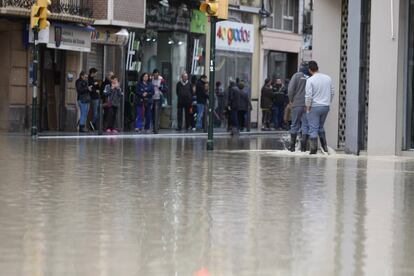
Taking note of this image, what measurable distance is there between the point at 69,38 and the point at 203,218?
24.7m

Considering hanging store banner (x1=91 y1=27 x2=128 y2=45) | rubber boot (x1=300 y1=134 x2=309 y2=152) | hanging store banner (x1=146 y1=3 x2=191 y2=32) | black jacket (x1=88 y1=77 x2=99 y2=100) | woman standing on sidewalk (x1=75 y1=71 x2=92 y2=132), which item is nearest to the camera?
rubber boot (x1=300 y1=134 x2=309 y2=152)

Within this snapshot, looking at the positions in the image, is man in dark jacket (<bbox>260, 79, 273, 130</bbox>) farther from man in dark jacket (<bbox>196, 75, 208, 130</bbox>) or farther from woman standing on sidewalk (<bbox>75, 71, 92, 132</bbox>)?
woman standing on sidewalk (<bbox>75, 71, 92, 132</bbox>)

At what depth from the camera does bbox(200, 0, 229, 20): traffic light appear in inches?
867

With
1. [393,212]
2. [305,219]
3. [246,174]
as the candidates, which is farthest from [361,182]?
[305,219]

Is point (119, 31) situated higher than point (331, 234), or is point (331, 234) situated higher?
point (119, 31)

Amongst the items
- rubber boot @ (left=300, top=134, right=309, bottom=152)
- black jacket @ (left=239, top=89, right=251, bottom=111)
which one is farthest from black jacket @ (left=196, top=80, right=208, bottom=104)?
rubber boot @ (left=300, top=134, right=309, bottom=152)

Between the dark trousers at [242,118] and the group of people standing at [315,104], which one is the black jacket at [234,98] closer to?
the dark trousers at [242,118]

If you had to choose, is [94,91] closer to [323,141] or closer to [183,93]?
[183,93]

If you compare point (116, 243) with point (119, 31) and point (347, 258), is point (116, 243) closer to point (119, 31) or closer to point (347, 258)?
point (347, 258)

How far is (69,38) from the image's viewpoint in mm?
33812

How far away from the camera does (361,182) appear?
47.1 ft

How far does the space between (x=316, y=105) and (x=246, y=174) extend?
5499 mm

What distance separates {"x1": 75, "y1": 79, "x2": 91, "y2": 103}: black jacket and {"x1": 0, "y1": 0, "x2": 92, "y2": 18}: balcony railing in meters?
2.32

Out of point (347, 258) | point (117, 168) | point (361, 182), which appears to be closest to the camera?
point (347, 258)
